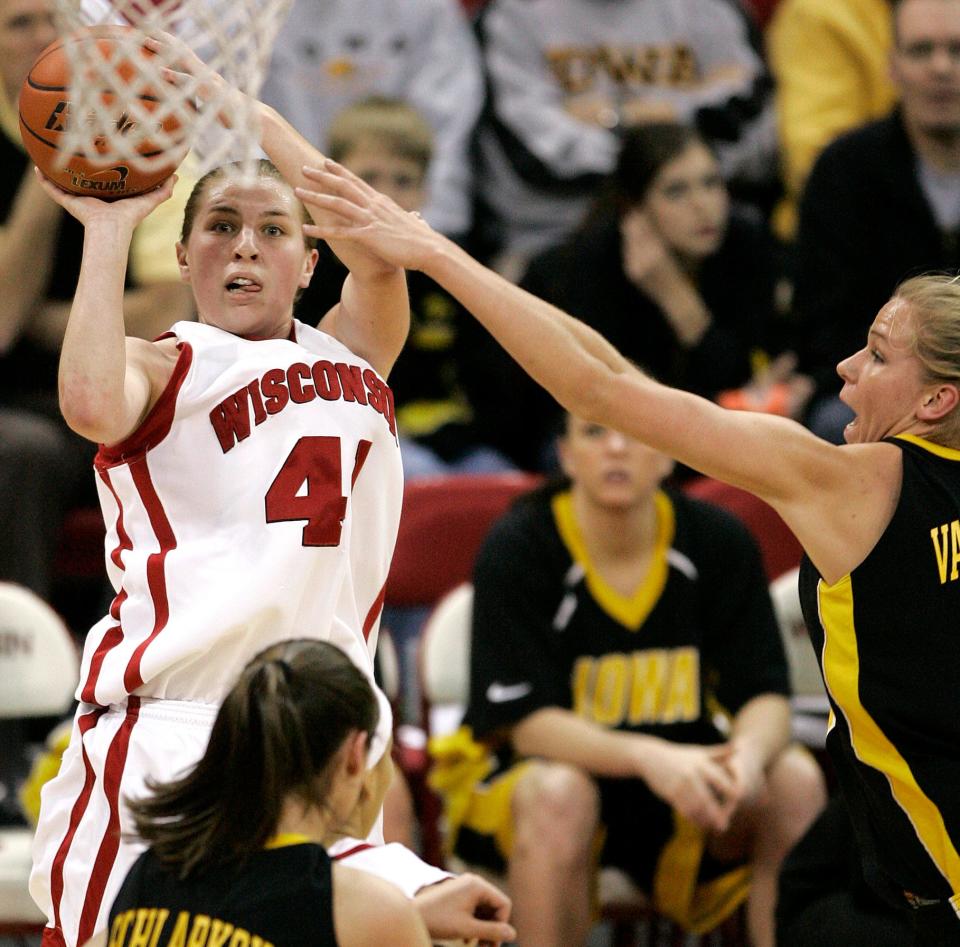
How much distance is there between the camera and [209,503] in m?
3.36

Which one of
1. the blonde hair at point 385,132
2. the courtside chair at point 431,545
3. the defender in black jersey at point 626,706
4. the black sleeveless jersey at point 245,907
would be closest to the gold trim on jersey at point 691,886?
the defender in black jersey at point 626,706

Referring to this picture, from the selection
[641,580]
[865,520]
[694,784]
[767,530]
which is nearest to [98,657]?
[865,520]

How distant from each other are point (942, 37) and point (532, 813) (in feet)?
11.1

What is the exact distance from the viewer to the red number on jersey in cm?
334

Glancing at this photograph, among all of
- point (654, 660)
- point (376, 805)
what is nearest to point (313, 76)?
point (654, 660)

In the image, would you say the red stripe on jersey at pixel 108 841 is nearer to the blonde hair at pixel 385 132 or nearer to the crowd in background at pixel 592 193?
the crowd in background at pixel 592 193

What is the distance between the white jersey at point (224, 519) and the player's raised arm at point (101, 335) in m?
0.13

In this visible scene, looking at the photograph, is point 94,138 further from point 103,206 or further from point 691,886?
point 691,886

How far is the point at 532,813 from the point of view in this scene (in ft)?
16.0

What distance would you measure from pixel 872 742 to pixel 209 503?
1.37m

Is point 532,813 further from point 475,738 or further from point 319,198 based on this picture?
point 319,198

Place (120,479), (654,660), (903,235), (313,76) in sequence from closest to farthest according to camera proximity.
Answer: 1. (120,479)
2. (654,660)
3. (903,235)
4. (313,76)

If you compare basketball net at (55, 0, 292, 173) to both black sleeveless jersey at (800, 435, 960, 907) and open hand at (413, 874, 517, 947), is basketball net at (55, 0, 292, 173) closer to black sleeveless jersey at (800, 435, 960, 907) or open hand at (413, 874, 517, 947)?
open hand at (413, 874, 517, 947)

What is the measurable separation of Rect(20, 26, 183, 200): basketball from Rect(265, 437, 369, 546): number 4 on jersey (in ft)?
1.89
